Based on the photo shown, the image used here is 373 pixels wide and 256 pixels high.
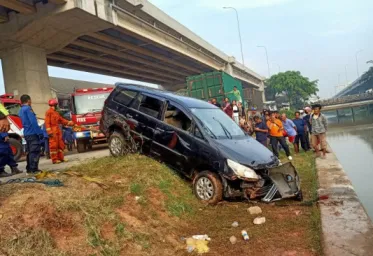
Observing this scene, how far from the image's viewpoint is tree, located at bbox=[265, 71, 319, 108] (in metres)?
66.6

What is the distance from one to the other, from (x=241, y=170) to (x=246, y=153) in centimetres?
Answer: 47

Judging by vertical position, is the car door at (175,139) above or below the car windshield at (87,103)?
below

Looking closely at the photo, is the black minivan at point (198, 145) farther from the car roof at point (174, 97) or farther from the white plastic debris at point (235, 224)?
the white plastic debris at point (235, 224)

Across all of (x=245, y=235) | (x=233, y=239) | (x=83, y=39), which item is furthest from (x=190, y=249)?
(x=83, y=39)

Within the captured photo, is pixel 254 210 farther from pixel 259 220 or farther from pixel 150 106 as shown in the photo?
pixel 150 106

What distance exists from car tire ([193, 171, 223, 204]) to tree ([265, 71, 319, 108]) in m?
64.3

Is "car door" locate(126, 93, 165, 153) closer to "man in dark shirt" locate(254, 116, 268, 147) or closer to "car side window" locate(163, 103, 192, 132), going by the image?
"car side window" locate(163, 103, 192, 132)

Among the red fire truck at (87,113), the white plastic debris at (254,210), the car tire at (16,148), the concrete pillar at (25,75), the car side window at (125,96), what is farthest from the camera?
the concrete pillar at (25,75)

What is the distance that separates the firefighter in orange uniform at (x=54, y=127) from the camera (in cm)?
841

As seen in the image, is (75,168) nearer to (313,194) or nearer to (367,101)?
(313,194)

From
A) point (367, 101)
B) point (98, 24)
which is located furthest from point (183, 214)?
point (367, 101)

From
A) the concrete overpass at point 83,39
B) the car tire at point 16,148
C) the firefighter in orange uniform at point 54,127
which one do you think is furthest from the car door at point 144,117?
the concrete overpass at point 83,39

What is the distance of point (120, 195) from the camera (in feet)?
15.4

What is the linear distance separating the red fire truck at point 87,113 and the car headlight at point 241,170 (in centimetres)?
719
